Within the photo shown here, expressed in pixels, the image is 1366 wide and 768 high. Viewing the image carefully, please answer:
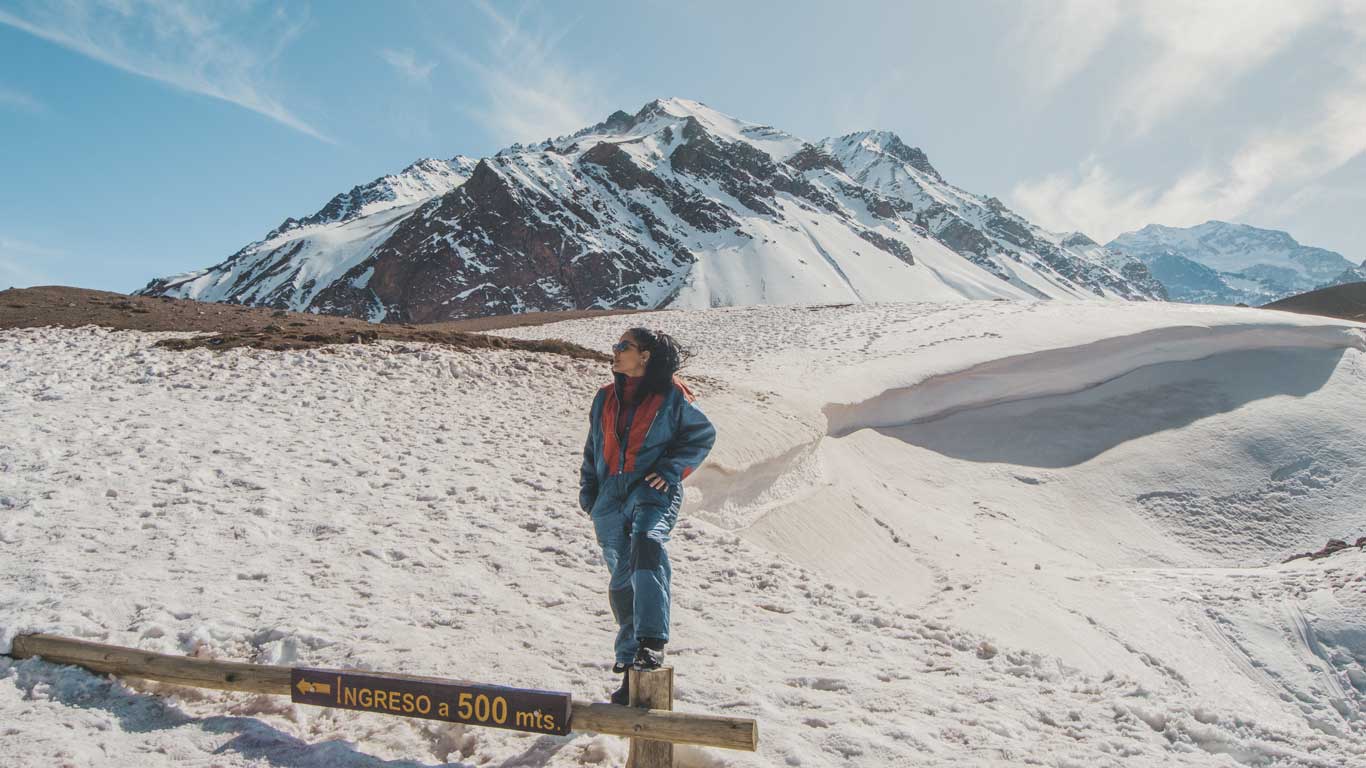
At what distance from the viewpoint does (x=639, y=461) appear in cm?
441

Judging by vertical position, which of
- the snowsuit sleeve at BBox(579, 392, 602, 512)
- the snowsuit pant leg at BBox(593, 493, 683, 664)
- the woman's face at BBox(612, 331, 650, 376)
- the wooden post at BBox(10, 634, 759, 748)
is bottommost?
the wooden post at BBox(10, 634, 759, 748)

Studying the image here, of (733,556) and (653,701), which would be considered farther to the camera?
(733,556)

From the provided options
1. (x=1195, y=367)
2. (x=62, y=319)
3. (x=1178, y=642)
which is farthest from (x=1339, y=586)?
(x=62, y=319)

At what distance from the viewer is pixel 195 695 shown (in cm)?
436

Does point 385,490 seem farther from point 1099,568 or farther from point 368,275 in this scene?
point 368,275

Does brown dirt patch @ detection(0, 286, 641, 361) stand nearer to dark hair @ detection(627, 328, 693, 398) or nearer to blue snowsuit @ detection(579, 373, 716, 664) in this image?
blue snowsuit @ detection(579, 373, 716, 664)

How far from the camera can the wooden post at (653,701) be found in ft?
12.4

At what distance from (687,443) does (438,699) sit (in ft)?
6.50

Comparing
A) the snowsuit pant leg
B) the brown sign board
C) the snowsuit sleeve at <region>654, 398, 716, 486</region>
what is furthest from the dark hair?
the brown sign board

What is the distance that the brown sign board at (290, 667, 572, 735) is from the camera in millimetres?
3715

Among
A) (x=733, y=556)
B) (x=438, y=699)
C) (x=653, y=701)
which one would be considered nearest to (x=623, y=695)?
(x=653, y=701)

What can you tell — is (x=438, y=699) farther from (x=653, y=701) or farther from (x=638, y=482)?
(x=638, y=482)

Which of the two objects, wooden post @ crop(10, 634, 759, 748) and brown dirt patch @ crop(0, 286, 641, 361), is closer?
wooden post @ crop(10, 634, 759, 748)

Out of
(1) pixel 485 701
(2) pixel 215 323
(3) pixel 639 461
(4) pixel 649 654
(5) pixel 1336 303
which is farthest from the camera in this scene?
(5) pixel 1336 303
